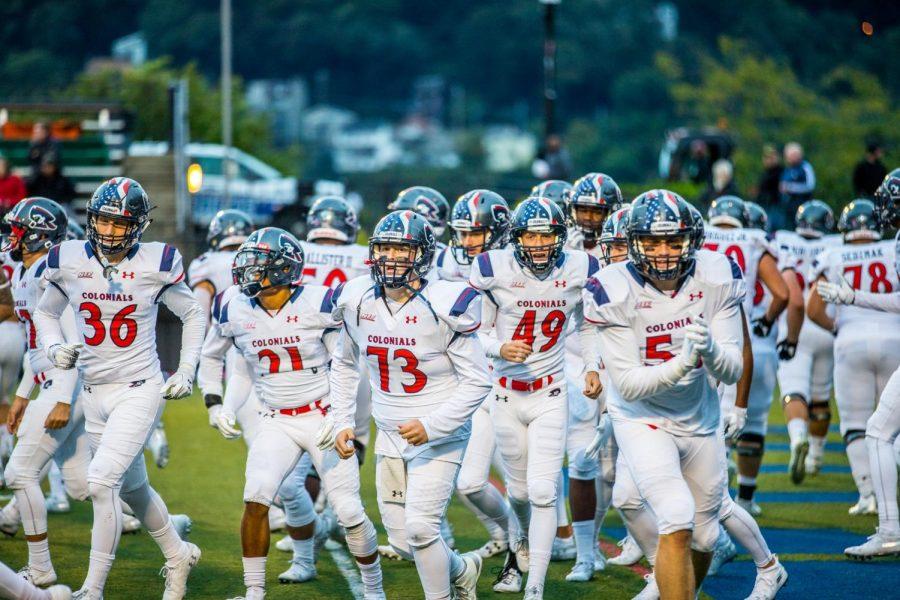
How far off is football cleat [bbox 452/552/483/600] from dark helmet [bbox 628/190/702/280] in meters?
1.70

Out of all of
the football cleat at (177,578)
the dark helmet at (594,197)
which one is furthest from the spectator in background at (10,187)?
the football cleat at (177,578)

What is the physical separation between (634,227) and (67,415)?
315cm

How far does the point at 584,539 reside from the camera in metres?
7.58

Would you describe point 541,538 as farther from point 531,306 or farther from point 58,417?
point 58,417

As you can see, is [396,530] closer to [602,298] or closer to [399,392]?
[399,392]

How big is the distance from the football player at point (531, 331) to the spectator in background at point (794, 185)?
1051 cm

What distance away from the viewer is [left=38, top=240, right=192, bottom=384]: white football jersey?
6.95m

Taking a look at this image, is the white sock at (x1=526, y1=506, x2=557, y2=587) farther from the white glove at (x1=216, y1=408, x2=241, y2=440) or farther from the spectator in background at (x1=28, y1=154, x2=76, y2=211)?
the spectator in background at (x1=28, y1=154, x2=76, y2=211)

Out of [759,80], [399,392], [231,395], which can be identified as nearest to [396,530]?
[399,392]

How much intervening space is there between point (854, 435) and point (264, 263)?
421 centimetres

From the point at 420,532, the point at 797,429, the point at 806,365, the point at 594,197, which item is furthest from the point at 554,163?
the point at 420,532

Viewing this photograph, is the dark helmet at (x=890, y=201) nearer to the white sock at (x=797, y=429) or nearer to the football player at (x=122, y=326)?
the white sock at (x=797, y=429)

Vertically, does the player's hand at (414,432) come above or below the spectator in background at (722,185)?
below

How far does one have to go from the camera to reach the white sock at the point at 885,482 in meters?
7.71
